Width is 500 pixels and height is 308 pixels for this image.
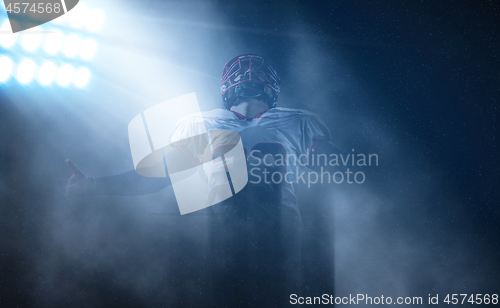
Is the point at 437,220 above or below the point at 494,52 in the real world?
below

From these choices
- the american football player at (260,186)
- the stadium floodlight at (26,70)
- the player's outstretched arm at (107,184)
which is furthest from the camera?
the stadium floodlight at (26,70)

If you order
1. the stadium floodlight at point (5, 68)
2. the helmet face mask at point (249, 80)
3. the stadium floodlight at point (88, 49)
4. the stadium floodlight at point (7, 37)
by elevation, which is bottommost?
the helmet face mask at point (249, 80)

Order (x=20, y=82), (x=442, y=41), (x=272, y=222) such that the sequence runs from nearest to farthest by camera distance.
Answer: (x=272, y=222)
(x=442, y=41)
(x=20, y=82)

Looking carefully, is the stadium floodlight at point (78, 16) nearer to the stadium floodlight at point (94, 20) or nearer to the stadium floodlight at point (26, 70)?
the stadium floodlight at point (94, 20)

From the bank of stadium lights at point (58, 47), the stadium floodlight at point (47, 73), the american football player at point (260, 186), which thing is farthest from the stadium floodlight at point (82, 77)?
the american football player at point (260, 186)

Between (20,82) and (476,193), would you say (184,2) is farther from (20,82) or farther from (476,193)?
(476,193)

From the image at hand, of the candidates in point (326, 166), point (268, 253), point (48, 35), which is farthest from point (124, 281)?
point (48, 35)

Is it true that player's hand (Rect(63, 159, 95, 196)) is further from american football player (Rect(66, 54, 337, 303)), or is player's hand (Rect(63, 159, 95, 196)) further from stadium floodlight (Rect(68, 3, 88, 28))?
stadium floodlight (Rect(68, 3, 88, 28))

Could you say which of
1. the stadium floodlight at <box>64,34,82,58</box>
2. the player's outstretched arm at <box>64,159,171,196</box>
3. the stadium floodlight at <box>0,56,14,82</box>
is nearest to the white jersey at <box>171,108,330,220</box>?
the player's outstretched arm at <box>64,159,171,196</box>

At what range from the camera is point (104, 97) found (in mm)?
1822

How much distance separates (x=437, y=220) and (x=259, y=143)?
1017 millimetres

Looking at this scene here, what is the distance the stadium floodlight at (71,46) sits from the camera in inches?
71.4

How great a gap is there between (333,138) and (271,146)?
35 cm

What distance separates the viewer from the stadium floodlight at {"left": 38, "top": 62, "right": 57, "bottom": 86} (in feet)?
6.00
